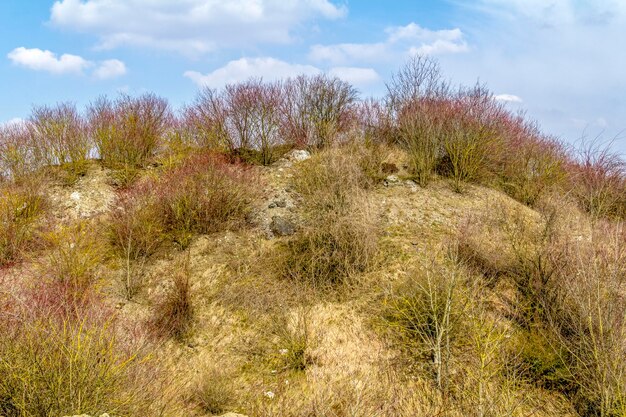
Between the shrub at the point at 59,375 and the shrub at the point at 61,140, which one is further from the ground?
the shrub at the point at 61,140

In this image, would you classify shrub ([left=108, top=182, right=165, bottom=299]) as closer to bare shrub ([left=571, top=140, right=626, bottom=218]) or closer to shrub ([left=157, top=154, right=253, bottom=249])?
shrub ([left=157, top=154, right=253, bottom=249])

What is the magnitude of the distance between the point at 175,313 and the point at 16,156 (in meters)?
9.61

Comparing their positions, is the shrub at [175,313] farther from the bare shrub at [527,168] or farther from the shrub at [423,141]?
the bare shrub at [527,168]

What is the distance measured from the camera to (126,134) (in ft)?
48.1

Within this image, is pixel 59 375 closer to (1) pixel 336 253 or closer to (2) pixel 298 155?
(1) pixel 336 253

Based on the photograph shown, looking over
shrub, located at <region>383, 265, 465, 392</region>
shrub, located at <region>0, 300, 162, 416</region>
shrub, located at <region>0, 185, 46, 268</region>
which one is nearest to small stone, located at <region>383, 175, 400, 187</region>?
shrub, located at <region>383, 265, 465, 392</region>

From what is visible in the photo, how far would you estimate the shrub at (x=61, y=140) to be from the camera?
14.4 meters

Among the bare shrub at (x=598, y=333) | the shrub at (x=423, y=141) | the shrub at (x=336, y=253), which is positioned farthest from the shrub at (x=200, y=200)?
the bare shrub at (x=598, y=333)

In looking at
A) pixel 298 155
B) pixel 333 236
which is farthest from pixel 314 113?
pixel 333 236

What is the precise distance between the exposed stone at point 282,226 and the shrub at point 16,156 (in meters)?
8.76

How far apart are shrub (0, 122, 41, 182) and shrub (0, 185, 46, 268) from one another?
153 cm

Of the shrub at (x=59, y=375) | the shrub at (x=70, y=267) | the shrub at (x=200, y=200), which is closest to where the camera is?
the shrub at (x=59, y=375)

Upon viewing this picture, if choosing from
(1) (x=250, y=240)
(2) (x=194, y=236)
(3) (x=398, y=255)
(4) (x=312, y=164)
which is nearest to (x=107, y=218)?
(2) (x=194, y=236)

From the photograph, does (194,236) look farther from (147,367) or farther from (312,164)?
(147,367)
